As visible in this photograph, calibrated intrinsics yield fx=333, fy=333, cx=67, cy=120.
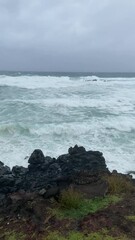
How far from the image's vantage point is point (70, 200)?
6402 millimetres

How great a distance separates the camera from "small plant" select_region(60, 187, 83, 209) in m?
6.39

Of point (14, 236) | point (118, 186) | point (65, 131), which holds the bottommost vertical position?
point (65, 131)

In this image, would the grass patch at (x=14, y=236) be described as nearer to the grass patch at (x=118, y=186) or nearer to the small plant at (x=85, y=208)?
the small plant at (x=85, y=208)

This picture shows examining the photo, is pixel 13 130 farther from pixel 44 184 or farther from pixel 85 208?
pixel 85 208

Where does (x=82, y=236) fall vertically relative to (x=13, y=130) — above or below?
above

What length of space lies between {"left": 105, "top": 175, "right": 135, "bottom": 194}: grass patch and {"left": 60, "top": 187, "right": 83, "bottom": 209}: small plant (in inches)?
38.7

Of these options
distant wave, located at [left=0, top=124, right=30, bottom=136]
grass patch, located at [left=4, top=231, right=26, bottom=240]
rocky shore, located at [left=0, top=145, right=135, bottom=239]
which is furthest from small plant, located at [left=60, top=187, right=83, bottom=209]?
distant wave, located at [left=0, top=124, right=30, bottom=136]

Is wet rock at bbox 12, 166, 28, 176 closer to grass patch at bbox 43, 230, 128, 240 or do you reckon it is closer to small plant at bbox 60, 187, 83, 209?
small plant at bbox 60, 187, 83, 209

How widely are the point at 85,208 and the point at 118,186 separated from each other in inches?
55.1

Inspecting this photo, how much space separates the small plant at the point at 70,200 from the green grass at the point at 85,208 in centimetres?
6

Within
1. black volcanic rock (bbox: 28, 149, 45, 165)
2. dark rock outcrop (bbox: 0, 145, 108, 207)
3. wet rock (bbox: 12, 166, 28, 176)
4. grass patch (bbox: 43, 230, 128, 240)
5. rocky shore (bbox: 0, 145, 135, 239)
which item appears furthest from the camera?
black volcanic rock (bbox: 28, 149, 45, 165)

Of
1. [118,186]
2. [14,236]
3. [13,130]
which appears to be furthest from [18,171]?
[13,130]

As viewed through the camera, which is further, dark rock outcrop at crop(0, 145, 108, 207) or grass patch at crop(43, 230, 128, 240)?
→ dark rock outcrop at crop(0, 145, 108, 207)

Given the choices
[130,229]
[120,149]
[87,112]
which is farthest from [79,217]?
[87,112]
